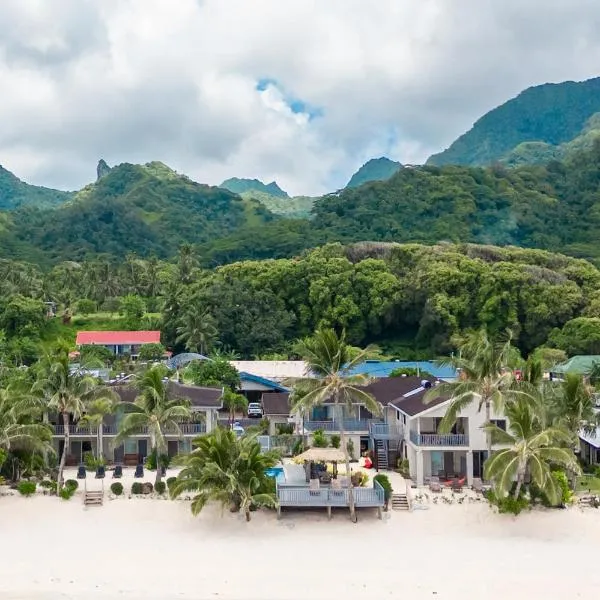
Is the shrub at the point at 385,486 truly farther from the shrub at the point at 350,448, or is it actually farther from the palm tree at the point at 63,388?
the palm tree at the point at 63,388

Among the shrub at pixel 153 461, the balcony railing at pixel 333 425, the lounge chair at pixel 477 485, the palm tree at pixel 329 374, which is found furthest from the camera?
the balcony railing at pixel 333 425

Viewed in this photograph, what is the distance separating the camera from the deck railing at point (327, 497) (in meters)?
28.1

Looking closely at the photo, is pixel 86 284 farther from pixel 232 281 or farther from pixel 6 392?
pixel 6 392

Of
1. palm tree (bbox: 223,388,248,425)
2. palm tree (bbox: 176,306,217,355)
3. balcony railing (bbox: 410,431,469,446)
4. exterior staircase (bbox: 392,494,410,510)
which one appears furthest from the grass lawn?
palm tree (bbox: 176,306,217,355)

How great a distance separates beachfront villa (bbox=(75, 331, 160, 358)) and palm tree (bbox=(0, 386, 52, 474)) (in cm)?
3960

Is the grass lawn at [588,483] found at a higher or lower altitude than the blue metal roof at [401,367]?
lower

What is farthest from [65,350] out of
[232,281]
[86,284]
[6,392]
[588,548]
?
[86,284]

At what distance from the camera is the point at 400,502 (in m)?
29.6

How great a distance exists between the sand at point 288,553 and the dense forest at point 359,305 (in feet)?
126

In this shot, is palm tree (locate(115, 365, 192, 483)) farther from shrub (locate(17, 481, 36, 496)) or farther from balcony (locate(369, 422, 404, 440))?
balcony (locate(369, 422, 404, 440))

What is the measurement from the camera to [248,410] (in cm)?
4778

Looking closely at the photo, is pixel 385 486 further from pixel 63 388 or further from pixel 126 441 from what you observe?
pixel 126 441

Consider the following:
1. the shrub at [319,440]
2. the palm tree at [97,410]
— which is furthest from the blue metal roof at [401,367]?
the palm tree at [97,410]

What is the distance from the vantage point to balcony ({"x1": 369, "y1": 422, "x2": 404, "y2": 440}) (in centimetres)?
3712
